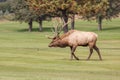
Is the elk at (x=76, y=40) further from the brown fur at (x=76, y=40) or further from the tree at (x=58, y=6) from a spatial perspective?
the tree at (x=58, y=6)

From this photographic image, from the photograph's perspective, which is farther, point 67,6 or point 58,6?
point 67,6

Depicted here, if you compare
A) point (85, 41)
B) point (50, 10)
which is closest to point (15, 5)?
point (50, 10)

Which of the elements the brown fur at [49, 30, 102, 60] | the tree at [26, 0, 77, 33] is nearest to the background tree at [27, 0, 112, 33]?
the tree at [26, 0, 77, 33]

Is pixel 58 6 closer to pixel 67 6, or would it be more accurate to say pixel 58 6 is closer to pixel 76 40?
pixel 67 6

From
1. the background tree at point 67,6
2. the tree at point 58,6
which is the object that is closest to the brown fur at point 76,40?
the tree at point 58,6

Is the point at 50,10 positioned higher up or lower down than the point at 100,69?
lower down

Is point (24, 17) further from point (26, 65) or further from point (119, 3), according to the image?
point (26, 65)

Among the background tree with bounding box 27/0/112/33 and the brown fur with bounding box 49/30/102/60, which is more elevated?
the brown fur with bounding box 49/30/102/60

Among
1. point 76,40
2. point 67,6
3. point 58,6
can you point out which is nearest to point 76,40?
point 76,40

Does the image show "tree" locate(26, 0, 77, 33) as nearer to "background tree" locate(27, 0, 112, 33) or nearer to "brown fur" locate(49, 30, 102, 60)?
"background tree" locate(27, 0, 112, 33)

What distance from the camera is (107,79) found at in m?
20.2

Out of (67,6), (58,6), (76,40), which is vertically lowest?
(67,6)

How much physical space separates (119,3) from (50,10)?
108 ft

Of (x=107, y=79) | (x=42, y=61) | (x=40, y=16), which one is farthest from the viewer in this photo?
(x=40, y=16)
